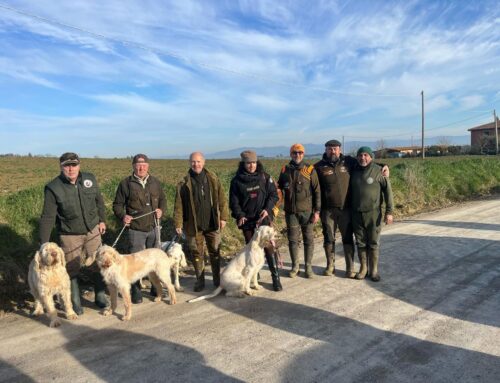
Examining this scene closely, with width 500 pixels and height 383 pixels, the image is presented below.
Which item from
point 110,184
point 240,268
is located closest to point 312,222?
point 240,268

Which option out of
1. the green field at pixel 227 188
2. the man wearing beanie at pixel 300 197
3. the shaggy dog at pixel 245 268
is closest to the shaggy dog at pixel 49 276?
the green field at pixel 227 188

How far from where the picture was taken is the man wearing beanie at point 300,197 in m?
6.90

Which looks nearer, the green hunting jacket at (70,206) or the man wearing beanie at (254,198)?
the green hunting jacket at (70,206)

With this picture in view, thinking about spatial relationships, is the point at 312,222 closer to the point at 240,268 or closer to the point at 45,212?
the point at 240,268

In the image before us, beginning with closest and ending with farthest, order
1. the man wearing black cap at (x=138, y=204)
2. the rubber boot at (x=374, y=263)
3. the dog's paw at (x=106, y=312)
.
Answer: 1. the dog's paw at (x=106, y=312)
2. the man wearing black cap at (x=138, y=204)
3. the rubber boot at (x=374, y=263)

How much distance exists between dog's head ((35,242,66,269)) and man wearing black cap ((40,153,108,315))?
339 mm

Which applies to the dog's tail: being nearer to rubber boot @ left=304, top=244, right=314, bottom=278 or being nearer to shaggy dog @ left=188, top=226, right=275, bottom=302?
shaggy dog @ left=188, top=226, right=275, bottom=302

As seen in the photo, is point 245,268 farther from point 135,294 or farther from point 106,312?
point 106,312

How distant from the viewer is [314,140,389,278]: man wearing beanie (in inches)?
272

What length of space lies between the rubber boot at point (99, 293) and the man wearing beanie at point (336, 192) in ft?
12.5

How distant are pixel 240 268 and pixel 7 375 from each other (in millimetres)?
3295

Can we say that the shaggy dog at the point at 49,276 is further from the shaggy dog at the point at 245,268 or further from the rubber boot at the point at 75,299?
the shaggy dog at the point at 245,268

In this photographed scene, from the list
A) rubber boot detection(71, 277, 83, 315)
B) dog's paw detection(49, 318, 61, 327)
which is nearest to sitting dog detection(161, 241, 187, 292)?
rubber boot detection(71, 277, 83, 315)

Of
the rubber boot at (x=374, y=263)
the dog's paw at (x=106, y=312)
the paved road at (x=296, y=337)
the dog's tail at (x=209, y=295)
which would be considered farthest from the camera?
the rubber boot at (x=374, y=263)
